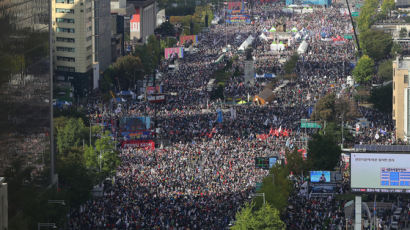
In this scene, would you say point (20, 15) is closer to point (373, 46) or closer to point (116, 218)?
point (116, 218)

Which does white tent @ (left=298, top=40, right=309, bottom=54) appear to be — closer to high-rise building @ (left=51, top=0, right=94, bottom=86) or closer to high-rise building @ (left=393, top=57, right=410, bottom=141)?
high-rise building @ (left=51, top=0, right=94, bottom=86)

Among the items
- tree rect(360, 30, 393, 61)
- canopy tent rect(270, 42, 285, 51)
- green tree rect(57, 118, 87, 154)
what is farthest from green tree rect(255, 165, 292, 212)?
canopy tent rect(270, 42, 285, 51)

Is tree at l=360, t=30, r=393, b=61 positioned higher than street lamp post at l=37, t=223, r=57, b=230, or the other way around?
tree at l=360, t=30, r=393, b=61

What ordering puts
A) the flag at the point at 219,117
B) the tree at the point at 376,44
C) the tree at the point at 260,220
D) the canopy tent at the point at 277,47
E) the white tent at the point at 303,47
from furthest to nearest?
the canopy tent at the point at 277,47
the white tent at the point at 303,47
the tree at the point at 376,44
the flag at the point at 219,117
the tree at the point at 260,220

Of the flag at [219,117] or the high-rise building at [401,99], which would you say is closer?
the high-rise building at [401,99]

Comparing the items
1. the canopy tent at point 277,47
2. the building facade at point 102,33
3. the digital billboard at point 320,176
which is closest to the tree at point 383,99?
the digital billboard at point 320,176

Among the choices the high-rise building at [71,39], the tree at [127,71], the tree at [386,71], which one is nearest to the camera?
the high-rise building at [71,39]

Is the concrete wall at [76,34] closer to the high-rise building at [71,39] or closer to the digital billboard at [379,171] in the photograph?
the high-rise building at [71,39]
